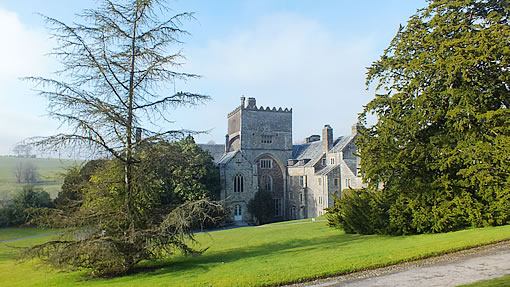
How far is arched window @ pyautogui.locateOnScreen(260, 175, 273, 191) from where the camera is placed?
144 ft

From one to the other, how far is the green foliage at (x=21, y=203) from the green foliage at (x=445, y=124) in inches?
1420

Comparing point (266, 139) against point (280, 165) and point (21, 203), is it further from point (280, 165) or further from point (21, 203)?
point (21, 203)

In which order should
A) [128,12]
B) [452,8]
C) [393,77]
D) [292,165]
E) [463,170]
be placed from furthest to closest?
[292,165]
[393,77]
[452,8]
[463,170]
[128,12]

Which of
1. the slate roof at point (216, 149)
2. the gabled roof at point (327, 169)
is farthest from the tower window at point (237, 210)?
the slate roof at point (216, 149)

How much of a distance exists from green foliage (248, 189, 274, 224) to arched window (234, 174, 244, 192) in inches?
76.2

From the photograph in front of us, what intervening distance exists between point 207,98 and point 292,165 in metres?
32.9

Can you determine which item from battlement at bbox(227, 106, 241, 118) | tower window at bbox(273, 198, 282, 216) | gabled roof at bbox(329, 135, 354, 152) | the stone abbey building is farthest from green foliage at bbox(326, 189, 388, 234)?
battlement at bbox(227, 106, 241, 118)

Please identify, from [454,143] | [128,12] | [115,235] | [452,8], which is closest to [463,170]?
[454,143]

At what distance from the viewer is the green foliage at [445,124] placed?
12.4m

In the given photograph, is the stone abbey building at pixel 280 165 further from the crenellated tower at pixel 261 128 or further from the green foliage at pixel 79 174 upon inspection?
the green foliage at pixel 79 174

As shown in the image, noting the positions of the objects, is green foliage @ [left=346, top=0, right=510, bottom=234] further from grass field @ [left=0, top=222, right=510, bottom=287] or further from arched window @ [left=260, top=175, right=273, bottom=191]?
arched window @ [left=260, top=175, right=273, bottom=191]

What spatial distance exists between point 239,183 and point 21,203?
24.2 meters

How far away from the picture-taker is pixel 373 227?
50.5 ft

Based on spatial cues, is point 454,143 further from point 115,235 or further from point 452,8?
point 115,235
